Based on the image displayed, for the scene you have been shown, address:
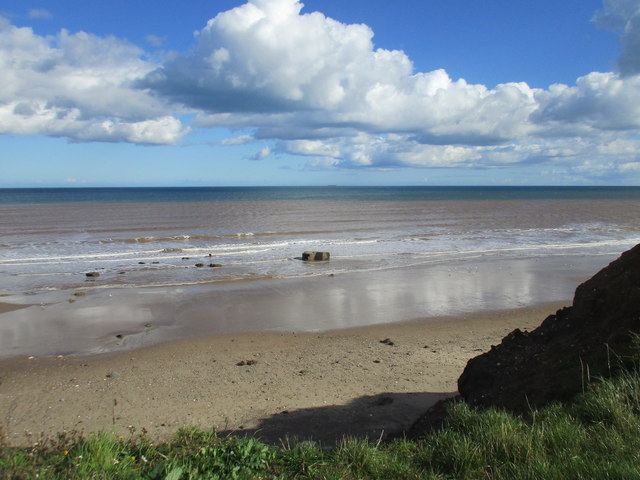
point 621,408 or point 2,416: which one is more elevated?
point 621,408

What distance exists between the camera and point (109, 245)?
1104 inches

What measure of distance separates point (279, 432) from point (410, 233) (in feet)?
91.0

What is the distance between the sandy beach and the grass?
146 centimetres

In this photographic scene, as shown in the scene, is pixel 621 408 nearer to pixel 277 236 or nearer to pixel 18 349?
pixel 18 349

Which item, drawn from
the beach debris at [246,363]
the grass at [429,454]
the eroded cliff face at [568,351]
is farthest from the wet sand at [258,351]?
the eroded cliff face at [568,351]

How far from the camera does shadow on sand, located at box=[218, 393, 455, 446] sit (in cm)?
640

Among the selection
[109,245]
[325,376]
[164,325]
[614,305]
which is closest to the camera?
[614,305]

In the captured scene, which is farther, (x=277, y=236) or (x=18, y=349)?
(x=277, y=236)

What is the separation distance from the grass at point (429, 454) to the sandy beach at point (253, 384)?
1459 mm

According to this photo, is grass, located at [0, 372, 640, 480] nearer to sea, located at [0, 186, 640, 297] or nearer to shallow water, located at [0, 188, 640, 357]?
shallow water, located at [0, 188, 640, 357]

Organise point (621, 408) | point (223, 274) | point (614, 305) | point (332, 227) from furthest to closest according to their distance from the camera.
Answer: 1. point (332, 227)
2. point (223, 274)
3. point (614, 305)
4. point (621, 408)

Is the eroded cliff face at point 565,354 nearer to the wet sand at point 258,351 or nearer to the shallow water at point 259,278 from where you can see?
the wet sand at point 258,351

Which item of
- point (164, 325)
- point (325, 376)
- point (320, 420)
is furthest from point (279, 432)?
point (164, 325)

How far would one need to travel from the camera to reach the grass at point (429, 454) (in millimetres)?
3785
